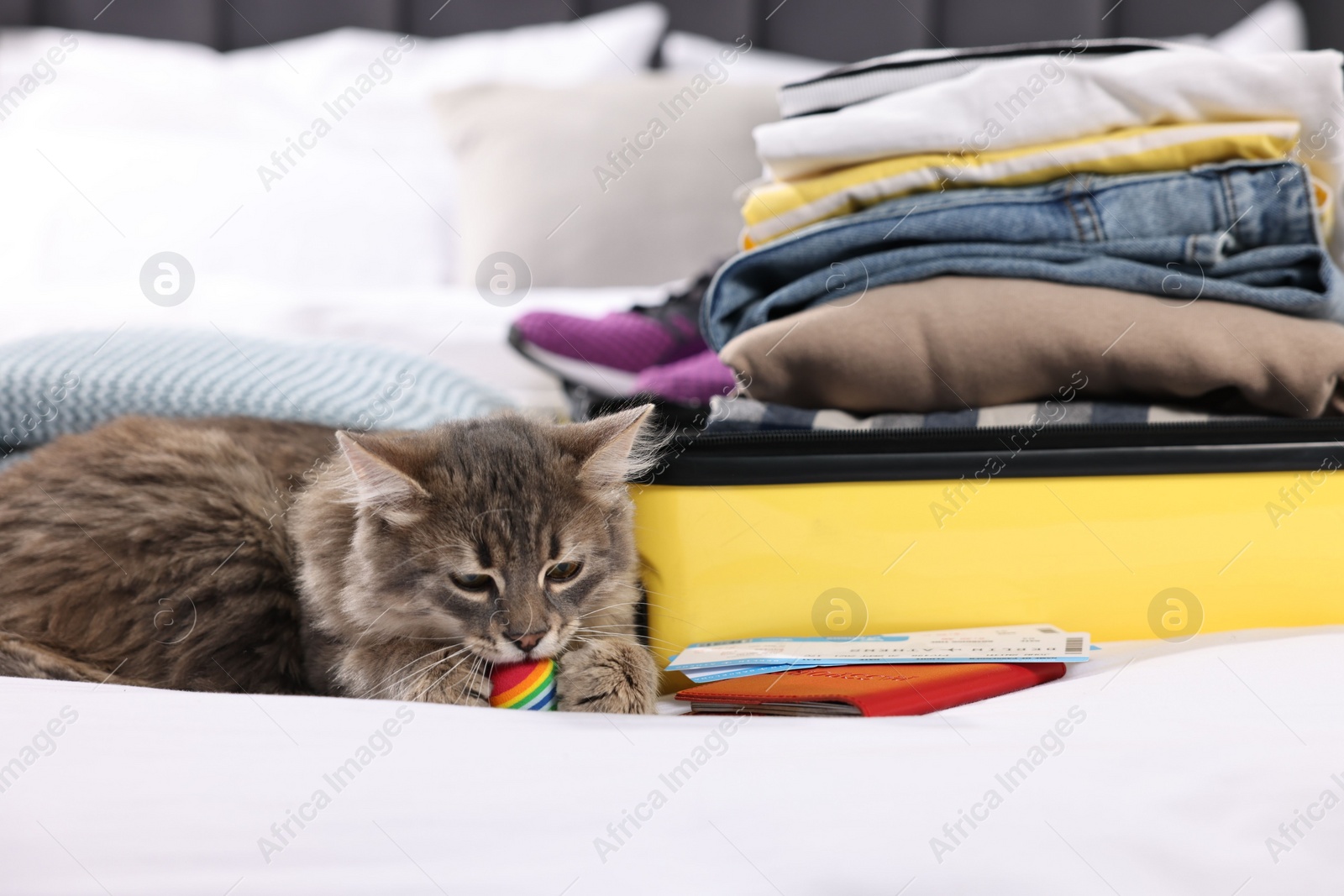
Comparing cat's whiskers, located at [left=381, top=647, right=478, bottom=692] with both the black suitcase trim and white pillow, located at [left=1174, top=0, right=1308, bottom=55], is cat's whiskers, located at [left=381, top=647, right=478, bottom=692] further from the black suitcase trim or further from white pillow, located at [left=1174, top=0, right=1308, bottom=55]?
white pillow, located at [left=1174, top=0, right=1308, bottom=55]

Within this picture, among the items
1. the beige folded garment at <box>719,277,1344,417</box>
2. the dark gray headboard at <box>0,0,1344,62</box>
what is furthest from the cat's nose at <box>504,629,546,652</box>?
the dark gray headboard at <box>0,0,1344,62</box>

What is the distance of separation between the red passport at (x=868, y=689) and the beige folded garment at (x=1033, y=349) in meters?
0.32

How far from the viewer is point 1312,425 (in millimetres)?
993

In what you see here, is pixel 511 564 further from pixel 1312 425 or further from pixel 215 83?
pixel 215 83

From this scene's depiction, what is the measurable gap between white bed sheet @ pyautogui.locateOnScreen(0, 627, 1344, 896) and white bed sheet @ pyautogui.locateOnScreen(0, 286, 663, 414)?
3.46ft

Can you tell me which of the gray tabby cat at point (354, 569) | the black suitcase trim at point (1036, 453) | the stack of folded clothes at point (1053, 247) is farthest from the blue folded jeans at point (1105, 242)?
the gray tabby cat at point (354, 569)

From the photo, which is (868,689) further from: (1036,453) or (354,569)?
(354,569)

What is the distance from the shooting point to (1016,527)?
1.00 metres

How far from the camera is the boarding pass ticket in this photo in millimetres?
900

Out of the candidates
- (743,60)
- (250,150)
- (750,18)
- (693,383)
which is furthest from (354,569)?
(750,18)

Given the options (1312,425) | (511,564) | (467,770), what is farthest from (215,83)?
(1312,425)

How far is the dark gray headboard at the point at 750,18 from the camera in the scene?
9.29ft

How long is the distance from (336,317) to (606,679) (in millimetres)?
1314

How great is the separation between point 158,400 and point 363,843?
0.89m
